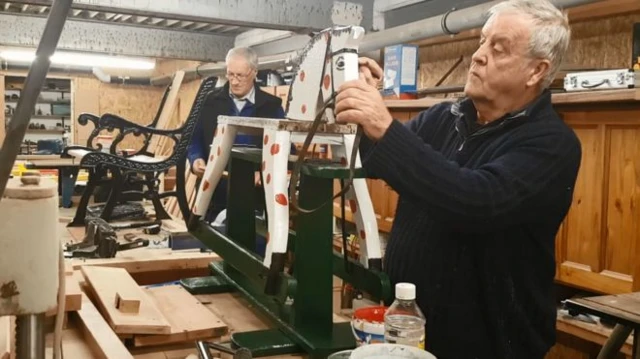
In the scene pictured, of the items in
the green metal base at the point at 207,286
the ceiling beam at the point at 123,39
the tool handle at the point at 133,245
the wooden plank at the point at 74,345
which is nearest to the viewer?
the wooden plank at the point at 74,345

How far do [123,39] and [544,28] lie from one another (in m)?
6.68

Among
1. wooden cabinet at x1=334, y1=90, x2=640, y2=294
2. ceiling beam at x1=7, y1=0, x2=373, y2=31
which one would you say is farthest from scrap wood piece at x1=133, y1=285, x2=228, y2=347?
ceiling beam at x1=7, y1=0, x2=373, y2=31

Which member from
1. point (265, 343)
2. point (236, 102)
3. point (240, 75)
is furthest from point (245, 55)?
point (265, 343)

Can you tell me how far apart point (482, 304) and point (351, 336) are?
0.30 meters

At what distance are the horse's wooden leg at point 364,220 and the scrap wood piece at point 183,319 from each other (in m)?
0.39

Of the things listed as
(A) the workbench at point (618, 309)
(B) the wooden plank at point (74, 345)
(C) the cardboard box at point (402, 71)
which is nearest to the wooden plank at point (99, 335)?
(B) the wooden plank at point (74, 345)

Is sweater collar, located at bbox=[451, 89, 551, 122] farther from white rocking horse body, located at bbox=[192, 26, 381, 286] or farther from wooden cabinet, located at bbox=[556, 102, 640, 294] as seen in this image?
wooden cabinet, located at bbox=[556, 102, 640, 294]

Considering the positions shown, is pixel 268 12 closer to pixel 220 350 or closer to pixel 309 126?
pixel 309 126

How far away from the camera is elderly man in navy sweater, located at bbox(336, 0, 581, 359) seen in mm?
1165

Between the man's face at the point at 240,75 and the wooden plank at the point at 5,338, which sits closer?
the wooden plank at the point at 5,338

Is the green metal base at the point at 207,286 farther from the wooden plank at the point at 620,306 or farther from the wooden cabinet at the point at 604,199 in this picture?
the wooden cabinet at the point at 604,199

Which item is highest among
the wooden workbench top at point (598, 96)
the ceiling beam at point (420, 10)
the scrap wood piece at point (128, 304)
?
the ceiling beam at point (420, 10)

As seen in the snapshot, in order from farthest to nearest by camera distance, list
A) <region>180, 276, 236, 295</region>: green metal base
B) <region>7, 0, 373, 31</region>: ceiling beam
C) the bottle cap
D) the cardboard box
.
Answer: <region>7, 0, 373, 31</region>: ceiling beam
the cardboard box
<region>180, 276, 236, 295</region>: green metal base
the bottle cap

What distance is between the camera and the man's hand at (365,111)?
1.16 metres
